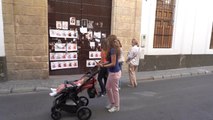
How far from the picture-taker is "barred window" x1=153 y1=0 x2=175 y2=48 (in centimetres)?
1038

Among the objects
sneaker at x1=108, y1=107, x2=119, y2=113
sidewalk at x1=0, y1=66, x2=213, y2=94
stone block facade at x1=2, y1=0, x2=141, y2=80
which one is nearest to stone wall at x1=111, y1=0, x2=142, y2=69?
sidewalk at x1=0, y1=66, x2=213, y2=94

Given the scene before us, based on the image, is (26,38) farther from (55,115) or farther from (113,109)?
(113,109)

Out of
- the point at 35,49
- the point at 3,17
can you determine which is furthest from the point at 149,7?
the point at 3,17

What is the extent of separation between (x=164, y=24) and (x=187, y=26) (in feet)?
4.87

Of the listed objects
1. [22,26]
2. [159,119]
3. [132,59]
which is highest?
[22,26]

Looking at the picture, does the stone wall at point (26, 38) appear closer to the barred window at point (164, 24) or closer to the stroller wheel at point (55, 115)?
the stroller wheel at point (55, 115)

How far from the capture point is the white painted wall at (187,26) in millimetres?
9914

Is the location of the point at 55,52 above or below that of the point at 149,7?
below

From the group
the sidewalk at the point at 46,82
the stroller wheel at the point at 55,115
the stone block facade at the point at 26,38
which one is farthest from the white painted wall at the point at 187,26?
the stroller wheel at the point at 55,115

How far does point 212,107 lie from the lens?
18.2 ft

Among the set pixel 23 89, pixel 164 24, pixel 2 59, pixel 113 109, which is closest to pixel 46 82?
pixel 23 89

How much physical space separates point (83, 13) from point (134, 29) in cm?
247

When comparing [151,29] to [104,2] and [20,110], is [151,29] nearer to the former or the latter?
[104,2]

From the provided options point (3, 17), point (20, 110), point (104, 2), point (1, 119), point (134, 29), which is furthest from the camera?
point (134, 29)
